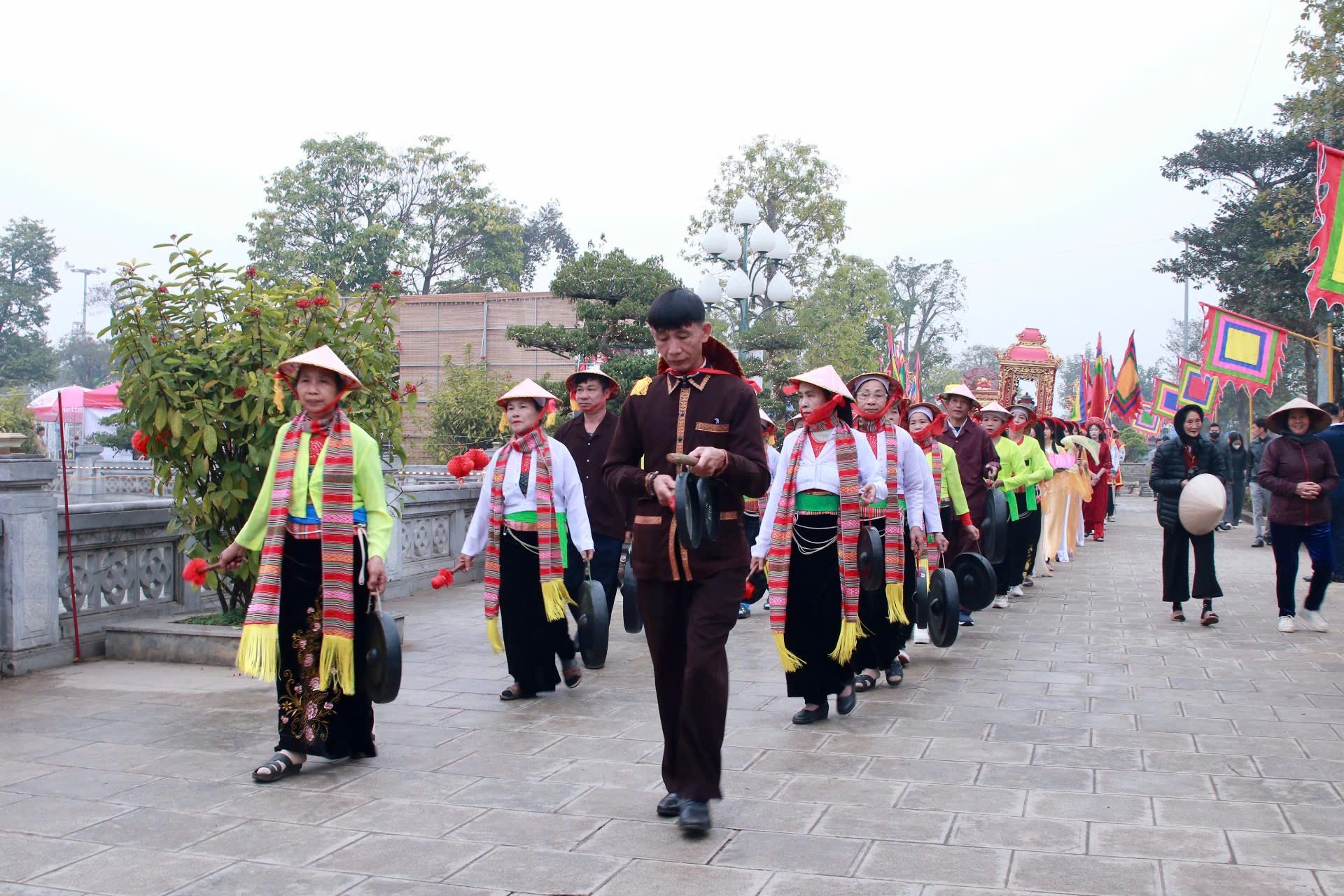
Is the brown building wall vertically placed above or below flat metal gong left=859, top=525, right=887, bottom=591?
above

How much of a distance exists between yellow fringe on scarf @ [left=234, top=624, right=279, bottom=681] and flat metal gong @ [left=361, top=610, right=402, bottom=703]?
0.40 m

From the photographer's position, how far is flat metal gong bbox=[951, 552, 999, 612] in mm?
8492

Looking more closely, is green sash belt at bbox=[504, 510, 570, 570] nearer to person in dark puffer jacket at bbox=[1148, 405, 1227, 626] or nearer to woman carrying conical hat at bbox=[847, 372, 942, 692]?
woman carrying conical hat at bbox=[847, 372, 942, 692]

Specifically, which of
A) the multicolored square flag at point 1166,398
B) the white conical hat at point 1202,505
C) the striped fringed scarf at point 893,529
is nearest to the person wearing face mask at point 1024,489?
the white conical hat at point 1202,505

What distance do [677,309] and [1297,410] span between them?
748 cm

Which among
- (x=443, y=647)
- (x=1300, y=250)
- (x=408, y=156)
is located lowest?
(x=443, y=647)

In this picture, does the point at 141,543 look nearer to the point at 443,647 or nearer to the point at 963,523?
the point at 443,647

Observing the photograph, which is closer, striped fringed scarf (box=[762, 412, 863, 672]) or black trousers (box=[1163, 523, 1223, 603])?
striped fringed scarf (box=[762, 412, 863, 672])

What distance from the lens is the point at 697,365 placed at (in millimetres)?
4719

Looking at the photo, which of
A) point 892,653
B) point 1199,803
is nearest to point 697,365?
point 1199,803

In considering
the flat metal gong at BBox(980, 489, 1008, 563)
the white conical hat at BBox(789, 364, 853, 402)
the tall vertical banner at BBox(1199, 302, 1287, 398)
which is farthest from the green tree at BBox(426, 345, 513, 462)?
the white conical hat at BBox(789, 364, 853, 402)

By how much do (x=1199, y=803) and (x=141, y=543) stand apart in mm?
6921

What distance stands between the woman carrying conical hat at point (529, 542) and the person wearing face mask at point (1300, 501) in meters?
5.90

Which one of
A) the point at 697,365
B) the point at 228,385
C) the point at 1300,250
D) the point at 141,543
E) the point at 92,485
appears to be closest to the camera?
the point at 697,365
